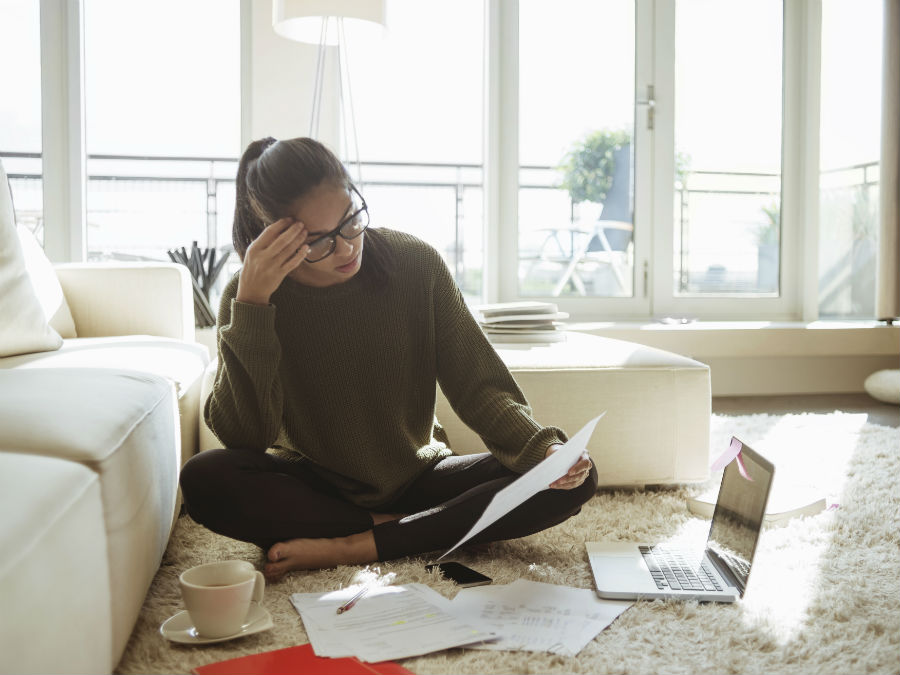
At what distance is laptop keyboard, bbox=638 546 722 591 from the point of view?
1.38 meters

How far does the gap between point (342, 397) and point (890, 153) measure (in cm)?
318

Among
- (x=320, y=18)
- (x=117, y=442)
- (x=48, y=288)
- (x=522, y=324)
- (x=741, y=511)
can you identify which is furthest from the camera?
(x=320, y=18)

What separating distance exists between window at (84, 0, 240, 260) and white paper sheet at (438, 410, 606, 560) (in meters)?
2.90

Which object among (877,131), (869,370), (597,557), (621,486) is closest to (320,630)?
(597,557)

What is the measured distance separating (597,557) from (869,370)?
308 cm

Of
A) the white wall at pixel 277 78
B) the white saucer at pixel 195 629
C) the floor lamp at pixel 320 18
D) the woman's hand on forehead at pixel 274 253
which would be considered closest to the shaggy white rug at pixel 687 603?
the white saucer at pixel 195 629

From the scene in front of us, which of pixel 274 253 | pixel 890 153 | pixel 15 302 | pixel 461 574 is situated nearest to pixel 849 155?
pixel 890 153

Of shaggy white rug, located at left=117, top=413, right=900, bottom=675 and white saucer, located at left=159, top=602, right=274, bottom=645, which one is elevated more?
white saucer, located at left=159, top=602, right=274, bottom=645

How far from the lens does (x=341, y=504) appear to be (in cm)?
154

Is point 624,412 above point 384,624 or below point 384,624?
above

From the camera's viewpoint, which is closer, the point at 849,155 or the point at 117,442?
the point at 117,442

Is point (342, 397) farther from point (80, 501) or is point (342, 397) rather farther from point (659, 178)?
point (659, 178)

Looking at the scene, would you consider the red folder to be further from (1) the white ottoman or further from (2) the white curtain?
(2) the white curtain

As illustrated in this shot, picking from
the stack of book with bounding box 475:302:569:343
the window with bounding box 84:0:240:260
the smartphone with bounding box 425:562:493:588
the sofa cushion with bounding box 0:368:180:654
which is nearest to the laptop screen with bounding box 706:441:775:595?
the smartphone with bounding box 425:562:493:588
